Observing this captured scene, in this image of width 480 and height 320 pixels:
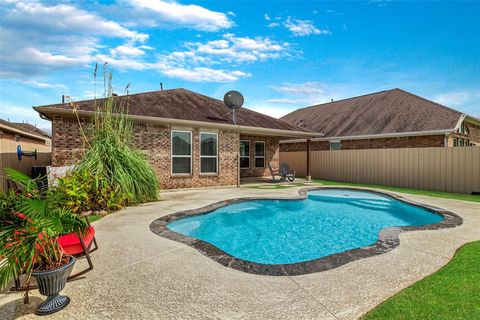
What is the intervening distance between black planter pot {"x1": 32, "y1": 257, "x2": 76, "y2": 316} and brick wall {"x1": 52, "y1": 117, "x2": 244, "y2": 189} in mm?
8155

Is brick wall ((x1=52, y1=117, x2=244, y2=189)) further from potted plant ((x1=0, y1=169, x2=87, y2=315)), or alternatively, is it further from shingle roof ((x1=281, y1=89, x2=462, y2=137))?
shingle roof ((x1=281, y1=89, x2=462, y2=137))

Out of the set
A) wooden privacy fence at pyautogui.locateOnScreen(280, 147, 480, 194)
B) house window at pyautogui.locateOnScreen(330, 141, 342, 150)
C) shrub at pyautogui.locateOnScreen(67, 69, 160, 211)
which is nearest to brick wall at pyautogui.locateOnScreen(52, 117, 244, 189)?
shrub at pyautogui.locateOnScreen(67, 69, 160, 211)

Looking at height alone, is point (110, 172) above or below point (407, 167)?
above

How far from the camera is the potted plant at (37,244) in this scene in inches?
94.4

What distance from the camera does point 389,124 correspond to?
17.1 m

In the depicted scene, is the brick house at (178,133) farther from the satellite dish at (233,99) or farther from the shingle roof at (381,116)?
the shingle roof at (381,116)

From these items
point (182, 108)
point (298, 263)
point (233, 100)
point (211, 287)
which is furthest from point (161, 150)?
point (211, 287)

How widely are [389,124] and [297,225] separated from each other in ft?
43.8

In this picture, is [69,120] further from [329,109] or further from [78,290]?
[329,109]

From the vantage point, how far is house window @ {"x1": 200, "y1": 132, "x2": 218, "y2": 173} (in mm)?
12484

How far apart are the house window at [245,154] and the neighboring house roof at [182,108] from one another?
2.10 m

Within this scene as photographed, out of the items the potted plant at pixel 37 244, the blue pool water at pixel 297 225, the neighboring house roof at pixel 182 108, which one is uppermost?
the neighboring house roof at pixel 182 108

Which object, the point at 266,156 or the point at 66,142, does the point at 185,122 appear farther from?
the point at 266,156

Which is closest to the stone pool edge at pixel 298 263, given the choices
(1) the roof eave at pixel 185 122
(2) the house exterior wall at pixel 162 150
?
(2) the house exterior wall at pixel 162 150
